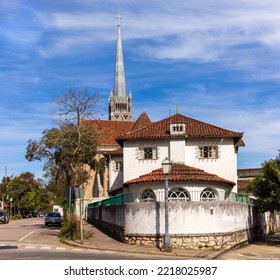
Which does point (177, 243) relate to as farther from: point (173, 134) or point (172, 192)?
point (173, 134)

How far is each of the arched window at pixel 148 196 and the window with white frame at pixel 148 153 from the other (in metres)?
7.89

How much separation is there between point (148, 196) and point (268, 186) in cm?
672

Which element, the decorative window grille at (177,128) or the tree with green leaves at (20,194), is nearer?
the decorative window grille at (177,128)

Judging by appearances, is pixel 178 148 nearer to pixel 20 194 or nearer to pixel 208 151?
pixel 208 151

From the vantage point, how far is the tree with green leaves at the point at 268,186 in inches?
1067

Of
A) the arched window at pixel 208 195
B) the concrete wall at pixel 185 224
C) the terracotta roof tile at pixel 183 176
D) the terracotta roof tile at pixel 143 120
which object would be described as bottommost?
the concrete wall at pixel 185 224

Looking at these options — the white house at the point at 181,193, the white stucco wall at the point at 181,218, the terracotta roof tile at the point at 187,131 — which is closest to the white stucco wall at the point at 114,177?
the white house at the point at 181,193

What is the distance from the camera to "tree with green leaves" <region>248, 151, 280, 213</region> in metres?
27.1

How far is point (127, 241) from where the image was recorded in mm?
25406

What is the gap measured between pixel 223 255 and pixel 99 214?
19.0m

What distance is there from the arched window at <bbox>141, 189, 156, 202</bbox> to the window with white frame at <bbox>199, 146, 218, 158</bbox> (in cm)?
873

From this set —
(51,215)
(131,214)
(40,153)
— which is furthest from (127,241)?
(51,215)

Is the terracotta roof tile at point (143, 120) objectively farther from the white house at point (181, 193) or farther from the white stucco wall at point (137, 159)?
the white stucco wall at point (137, 159)

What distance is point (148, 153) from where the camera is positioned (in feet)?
119
